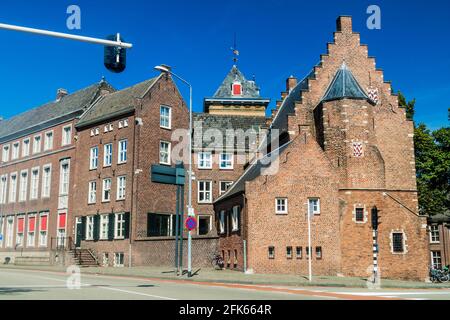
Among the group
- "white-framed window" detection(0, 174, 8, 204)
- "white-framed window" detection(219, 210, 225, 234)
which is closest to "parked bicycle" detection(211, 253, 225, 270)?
"white-framed window" detection(219, 210, 225, 234)

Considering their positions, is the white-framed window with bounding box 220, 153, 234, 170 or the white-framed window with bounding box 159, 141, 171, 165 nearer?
the white-framed window with bounding box 159, 141, 171, 165

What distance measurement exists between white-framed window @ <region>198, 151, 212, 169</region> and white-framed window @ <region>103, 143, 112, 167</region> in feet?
24.3

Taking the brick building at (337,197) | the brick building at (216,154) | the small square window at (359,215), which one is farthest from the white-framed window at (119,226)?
the small square window at (359,215)

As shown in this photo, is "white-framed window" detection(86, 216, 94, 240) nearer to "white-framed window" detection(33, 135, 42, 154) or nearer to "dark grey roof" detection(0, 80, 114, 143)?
"dark grey roof" detection(0, 80, 114, 143)

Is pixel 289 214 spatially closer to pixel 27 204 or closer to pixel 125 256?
pixel 125 256

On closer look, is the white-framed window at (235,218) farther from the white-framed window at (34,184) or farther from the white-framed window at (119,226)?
the white-framed window at (34,184)

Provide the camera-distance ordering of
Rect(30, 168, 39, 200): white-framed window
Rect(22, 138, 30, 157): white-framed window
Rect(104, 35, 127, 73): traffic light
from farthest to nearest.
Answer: Rect(22, 138, 30, 157): white-framed window → Rect(30, 168, 39, 200): white-framed window → Rect(104, 35, 127, 73): traffic light

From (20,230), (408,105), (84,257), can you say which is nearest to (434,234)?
(408,105)

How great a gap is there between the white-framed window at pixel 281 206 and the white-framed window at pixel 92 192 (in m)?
18.3

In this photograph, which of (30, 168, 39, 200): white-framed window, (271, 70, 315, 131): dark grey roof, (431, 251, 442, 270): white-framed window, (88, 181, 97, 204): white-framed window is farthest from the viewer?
(431, 251, 442, 270): white-framed window

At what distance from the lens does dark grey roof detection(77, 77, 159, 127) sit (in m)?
42.0
